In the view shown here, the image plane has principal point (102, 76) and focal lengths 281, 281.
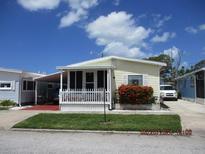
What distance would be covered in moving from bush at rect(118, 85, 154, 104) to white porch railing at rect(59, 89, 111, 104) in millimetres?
1065

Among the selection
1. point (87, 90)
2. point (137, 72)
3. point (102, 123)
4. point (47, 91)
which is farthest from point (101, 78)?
point (47, 91)

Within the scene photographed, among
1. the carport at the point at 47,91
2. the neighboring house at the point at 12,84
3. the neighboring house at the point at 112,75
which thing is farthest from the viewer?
the carport at the point at 47,91

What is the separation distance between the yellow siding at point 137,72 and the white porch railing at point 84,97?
2.23 m

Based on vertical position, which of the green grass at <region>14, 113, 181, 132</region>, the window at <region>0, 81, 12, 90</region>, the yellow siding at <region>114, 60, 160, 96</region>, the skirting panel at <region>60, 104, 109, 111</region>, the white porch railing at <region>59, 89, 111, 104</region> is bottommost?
the green grass at <region>14, 113, 181, 132</region>

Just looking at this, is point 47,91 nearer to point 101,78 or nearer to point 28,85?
point 28,85

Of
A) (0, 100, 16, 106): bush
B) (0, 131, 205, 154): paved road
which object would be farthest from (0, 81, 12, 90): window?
(0, 131, 205, 154): paved road

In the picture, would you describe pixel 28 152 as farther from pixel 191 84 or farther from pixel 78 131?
pixel 191 84

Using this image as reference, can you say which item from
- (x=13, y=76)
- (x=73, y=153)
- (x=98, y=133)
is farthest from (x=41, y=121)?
(x=13, y=76)

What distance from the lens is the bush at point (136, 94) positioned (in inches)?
746

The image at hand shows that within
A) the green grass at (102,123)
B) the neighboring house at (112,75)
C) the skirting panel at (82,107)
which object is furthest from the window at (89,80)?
the green grass at (102,123)

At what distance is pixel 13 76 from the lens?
75.8 feet

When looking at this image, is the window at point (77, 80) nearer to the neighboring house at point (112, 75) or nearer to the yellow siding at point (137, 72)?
the neighboring house at point (112, 75)

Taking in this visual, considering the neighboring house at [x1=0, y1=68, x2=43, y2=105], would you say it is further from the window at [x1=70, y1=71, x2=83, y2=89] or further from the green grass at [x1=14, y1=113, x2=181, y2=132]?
the green grass at [x1=14, y1=113, x2=181, y2=132]

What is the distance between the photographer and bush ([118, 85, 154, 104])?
746 inches
